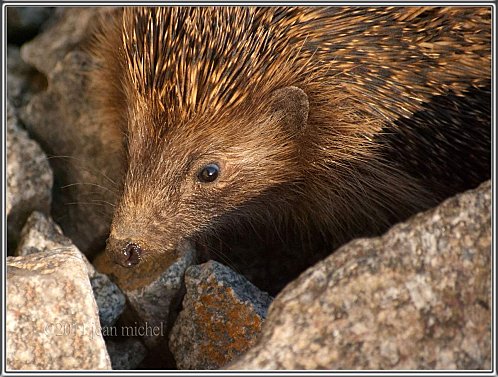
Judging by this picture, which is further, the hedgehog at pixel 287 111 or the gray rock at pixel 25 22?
the gray rock at pixel 25 22

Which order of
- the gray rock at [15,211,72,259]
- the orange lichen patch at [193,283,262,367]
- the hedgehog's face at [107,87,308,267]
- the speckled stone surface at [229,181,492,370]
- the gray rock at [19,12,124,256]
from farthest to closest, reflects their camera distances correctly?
the gray rock at [19,12,124,256] → the gray rock at [15,211,72,259] → the hedgehog's face at [107,87,308,267] → the orange lichen patch at [193,283,262,367] → the speckled stone surface at [229,181,492,370]

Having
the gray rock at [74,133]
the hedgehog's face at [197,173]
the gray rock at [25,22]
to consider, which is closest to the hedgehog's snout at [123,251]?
the hedgehog's face at [197,173]

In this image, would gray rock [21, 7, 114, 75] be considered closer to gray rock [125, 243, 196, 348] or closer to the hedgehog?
the hedgehog

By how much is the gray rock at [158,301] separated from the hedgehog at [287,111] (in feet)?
0.32

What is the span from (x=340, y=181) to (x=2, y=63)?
1524 mm

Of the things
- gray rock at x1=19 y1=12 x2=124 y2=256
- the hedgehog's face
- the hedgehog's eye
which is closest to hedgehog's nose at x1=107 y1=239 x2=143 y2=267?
the hedgehog's face

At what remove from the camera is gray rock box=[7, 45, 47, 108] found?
3.79m

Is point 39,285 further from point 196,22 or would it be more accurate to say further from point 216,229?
point 196,22

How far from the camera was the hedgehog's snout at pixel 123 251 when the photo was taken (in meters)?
2.65

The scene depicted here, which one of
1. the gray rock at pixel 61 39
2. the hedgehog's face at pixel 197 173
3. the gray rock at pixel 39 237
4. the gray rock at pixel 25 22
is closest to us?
the hedgehog's face at pixel 197 173

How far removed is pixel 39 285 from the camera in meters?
2.31

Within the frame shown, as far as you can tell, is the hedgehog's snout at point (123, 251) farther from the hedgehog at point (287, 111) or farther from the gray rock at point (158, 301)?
the gray rock at point (158, 301)

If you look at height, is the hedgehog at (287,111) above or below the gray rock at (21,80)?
above

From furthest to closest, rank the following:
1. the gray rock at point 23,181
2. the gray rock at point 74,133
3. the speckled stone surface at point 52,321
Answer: the gray rock at point 74,133 < the gray rock at point 23,181 < the speckled stone surface at point 52,321
